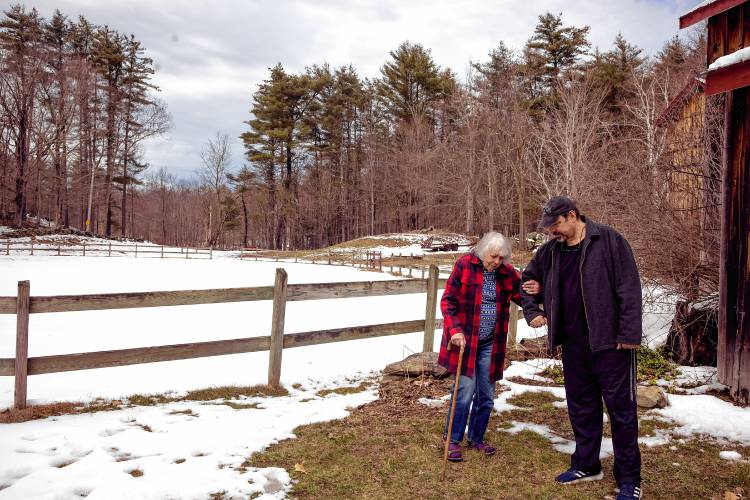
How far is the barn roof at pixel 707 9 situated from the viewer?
16.8ft

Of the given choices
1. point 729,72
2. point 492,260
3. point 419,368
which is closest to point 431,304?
point 419,368

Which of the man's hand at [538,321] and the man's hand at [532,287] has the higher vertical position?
the man's hand at [532,287]

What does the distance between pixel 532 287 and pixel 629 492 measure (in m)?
1.47

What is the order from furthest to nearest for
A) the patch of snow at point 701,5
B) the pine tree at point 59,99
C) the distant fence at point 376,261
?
1. the pine tree at point 59,99
2. the distant fence at point 376,261
3. the patch of snow at point 701,5

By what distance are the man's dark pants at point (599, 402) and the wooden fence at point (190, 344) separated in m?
3.08

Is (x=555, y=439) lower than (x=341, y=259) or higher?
lower

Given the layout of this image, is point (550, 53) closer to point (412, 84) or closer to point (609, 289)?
point (412, 84)

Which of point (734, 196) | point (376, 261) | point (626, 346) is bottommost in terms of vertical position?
point (376, 261)

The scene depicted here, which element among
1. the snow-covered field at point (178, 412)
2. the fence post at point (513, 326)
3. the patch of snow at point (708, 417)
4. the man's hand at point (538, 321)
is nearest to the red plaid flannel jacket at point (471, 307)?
the man's hand at point (538, 321)

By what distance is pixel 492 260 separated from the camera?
3.74 m

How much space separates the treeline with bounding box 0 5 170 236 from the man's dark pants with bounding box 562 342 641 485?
41.3 m

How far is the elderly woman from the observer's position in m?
3.81

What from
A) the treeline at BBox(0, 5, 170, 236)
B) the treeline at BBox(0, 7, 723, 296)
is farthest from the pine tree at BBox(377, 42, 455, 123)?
the treeline at BBox(0, 5, 170, 236)

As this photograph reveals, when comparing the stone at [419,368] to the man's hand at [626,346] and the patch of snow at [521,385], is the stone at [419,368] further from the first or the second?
the man's hand at [626,346]
